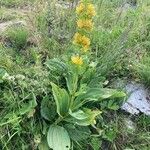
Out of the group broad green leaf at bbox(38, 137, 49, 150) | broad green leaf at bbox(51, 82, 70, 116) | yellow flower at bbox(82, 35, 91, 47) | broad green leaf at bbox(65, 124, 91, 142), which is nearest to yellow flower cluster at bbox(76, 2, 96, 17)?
yellow flower at bbox(82, 35, 91, 47)

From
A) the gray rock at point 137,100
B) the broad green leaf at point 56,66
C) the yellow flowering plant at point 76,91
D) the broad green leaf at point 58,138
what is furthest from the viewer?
the gray rock at point 137,100

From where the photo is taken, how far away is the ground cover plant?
3.71 m

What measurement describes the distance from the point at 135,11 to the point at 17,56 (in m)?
1.89

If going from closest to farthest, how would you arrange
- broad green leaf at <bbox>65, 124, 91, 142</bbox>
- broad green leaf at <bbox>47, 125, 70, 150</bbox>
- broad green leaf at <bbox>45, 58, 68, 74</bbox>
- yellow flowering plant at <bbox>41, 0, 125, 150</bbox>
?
yellow flowering plant at <bbox>41, 0, 125, 150</bbox> < broad green leaf at <bbox>47, 125, 70, 150</bbox> < broad green leaf at <bbox>65, 124, 91, 142</bbox> < broad green leaf at <bbox>45, 58, 68, 74</bbox>

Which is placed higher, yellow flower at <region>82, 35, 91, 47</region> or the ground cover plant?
yellow flower at <region>82, 35, 91, 47</region>

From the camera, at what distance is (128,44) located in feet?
15.9

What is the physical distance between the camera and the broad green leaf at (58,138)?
3668 millimetres

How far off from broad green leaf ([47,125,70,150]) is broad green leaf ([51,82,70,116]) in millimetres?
146

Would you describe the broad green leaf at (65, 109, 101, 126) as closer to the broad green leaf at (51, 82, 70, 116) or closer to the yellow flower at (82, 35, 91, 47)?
the broad green leaf at (51, 82, 70, 116)

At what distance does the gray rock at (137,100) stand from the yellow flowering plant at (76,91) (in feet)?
0.85

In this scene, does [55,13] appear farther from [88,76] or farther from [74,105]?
[74,105]

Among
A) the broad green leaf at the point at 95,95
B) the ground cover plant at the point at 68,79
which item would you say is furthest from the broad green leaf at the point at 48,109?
the broad green leaf at the point at 95,95

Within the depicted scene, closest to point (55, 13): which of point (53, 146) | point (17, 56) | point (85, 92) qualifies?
point (17, 56)

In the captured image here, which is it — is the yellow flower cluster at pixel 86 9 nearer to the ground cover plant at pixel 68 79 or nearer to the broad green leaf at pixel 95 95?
the ground cover plant at pixel 68 79
